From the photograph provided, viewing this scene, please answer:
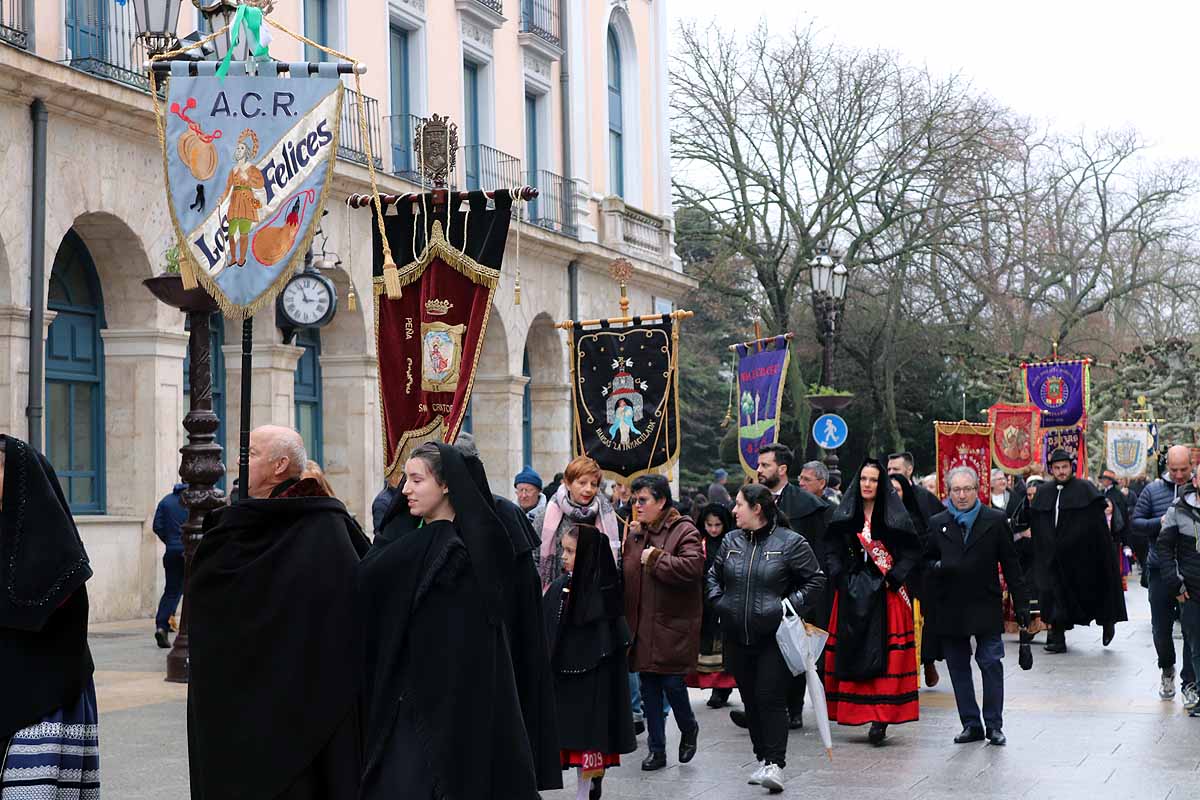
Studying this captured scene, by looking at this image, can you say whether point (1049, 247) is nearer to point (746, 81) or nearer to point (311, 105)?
point (746, 81)

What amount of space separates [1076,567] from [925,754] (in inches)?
288

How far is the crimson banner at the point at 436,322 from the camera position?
10.4m

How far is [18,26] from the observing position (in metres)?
17.3

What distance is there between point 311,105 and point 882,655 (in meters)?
5.16

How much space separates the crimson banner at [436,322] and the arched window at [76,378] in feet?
30.1

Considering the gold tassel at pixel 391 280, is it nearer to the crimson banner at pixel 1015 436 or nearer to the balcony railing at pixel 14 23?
the balcony railing at pixel 14 23

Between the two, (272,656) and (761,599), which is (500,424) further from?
(272,656)

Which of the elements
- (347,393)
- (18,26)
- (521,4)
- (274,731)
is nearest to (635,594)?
(274,731)

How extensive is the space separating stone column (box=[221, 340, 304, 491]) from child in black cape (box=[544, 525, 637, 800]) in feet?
42.1

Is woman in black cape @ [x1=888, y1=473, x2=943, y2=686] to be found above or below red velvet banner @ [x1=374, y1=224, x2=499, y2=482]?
below

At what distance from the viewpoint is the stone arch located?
3025 centimetres

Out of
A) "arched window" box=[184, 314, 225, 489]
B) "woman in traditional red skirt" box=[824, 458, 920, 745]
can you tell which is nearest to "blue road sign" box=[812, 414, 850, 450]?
"arched window" box=[184, 314, 225, 489]

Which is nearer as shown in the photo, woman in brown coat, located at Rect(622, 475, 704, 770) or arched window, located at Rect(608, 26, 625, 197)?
woman in brown coat, located at Rect(622, 475, 704, 770)

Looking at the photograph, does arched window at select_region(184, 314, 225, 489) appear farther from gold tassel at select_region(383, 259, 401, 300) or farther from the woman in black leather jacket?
the woman in black leather jacket
